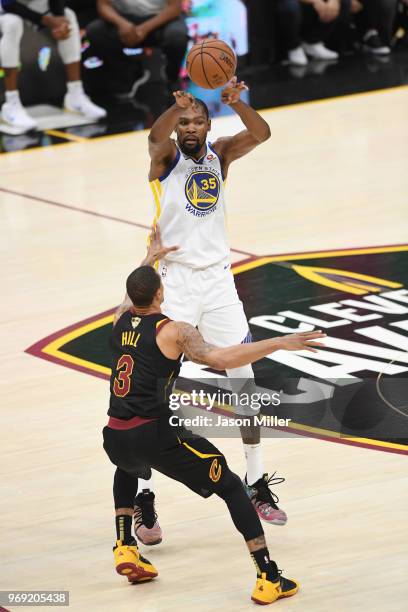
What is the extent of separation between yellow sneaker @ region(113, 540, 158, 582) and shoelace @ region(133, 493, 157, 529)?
46 centimetres

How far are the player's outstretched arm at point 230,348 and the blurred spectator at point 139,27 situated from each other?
415 inches

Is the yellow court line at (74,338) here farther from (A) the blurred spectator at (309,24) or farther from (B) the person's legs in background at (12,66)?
(A) the blurred spectator at (309,24)

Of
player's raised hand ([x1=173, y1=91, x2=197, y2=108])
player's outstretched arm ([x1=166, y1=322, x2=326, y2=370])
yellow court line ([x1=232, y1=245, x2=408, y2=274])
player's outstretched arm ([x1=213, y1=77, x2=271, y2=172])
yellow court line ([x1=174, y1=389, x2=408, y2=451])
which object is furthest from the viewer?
yellow court line ([x1=232, y1=245, x2=408, y2=274])

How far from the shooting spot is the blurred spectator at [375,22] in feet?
57.9

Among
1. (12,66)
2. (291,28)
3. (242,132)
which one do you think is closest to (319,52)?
(291,28)

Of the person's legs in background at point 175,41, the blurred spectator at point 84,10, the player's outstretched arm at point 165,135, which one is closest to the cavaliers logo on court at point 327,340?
the player's outstretched arm at point 165,135

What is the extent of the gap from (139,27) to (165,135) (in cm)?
938

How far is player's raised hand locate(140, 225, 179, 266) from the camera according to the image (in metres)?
6.14

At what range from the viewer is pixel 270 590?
5.29 m

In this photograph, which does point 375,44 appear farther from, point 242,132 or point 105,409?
point 242,132

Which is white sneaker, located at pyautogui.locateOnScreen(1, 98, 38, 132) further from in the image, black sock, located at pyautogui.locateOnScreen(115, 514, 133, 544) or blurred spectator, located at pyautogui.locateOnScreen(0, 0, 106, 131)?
black sock, located at pyautogui.locateOnScreen(115, 514, 133, 544)

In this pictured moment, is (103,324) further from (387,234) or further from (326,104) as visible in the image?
(326,104)

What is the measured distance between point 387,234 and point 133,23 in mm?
6077

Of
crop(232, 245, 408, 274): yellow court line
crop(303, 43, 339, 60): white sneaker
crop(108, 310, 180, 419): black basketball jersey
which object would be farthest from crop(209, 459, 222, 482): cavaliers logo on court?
crop(303, 43, 339, 60): white sneaker
